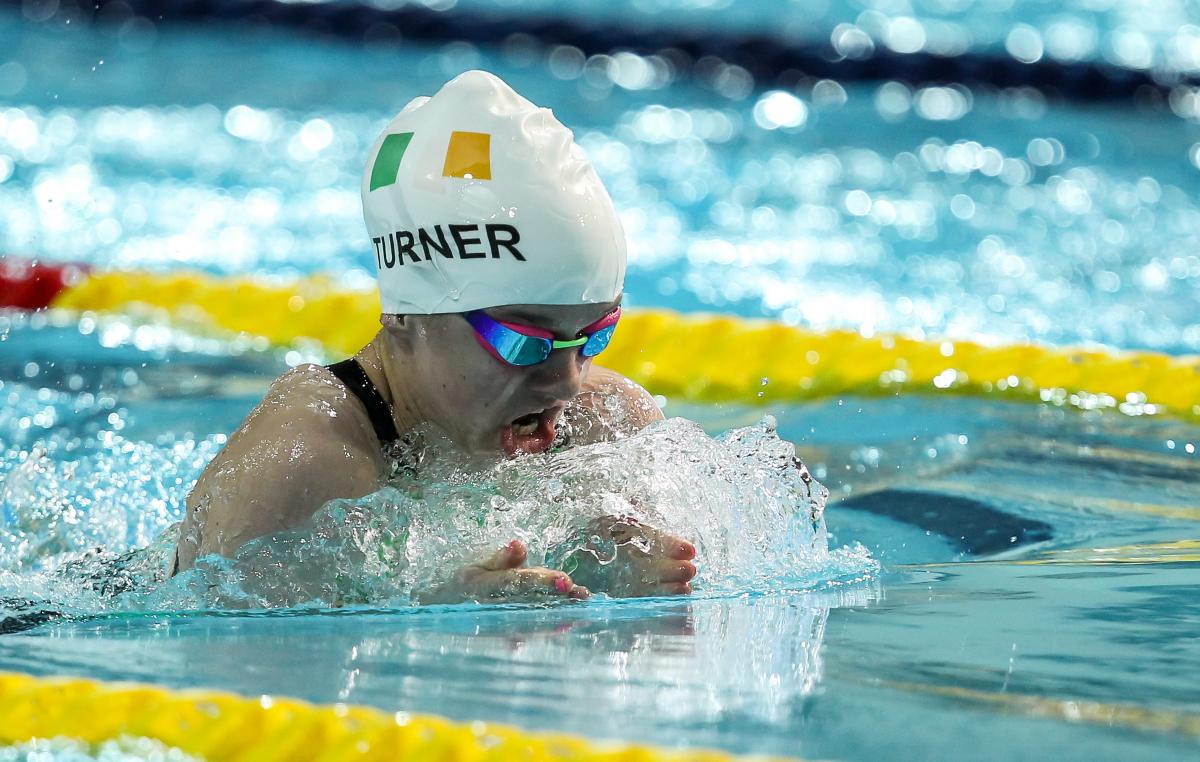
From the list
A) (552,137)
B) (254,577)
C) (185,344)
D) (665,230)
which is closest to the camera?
(254,577)

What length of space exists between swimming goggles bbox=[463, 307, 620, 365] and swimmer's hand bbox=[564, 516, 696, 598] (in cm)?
26

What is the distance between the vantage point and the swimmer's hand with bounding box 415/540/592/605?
2.08 meters

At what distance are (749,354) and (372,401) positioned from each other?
2132 millimetres

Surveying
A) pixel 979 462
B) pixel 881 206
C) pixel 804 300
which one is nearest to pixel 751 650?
pixel 979 462

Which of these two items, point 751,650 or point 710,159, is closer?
point 751,650

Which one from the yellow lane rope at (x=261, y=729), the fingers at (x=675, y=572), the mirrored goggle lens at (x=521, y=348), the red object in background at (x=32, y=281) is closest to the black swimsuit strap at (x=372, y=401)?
the mirrored goggle lens at (x=521, y=348)

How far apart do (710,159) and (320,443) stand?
17.6 feet

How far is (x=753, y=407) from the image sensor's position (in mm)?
4023

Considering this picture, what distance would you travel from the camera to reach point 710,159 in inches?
290

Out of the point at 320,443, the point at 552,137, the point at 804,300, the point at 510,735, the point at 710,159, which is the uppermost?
the point at 710,159

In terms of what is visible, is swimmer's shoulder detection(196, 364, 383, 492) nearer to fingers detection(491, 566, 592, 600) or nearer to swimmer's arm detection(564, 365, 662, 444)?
fingers detection(491, 566, 592, 600)

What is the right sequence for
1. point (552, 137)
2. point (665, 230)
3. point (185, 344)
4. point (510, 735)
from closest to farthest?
point (510, 735)
point (552, 137)
point (185, 344)
point (665, 230)

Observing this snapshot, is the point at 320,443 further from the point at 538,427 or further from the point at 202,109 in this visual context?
the point at 202,109

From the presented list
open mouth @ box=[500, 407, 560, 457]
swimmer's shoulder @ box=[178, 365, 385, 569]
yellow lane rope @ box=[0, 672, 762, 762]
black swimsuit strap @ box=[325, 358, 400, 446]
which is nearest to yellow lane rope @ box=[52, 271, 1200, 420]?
open mouth @ box=[500, 407, 560, 457]
